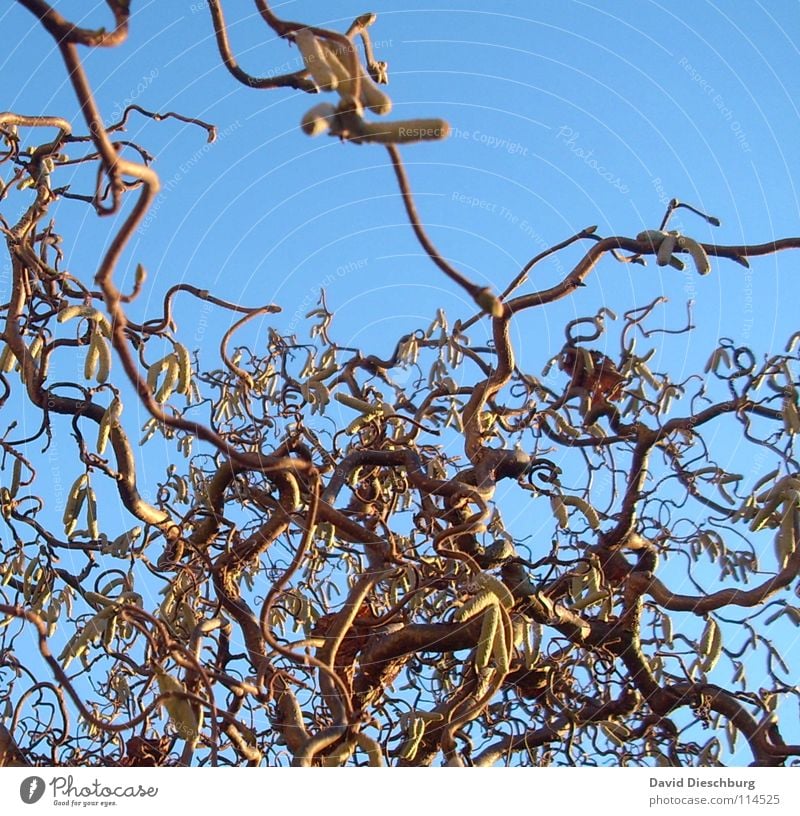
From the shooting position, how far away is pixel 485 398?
2391 mm

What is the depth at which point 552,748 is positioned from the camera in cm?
240

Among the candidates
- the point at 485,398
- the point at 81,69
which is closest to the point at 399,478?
the point at 485,398

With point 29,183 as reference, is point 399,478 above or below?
below

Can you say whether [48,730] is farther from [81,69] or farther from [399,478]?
[81,69]

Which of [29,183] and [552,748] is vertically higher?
[29,183]

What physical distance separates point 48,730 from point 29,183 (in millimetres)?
1136

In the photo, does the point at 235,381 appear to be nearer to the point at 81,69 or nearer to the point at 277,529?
the point at 277,529

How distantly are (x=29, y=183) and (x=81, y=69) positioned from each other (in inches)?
46.4

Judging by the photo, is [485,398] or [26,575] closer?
[26,575]

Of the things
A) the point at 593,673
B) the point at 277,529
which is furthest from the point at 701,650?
the point at 277,529
